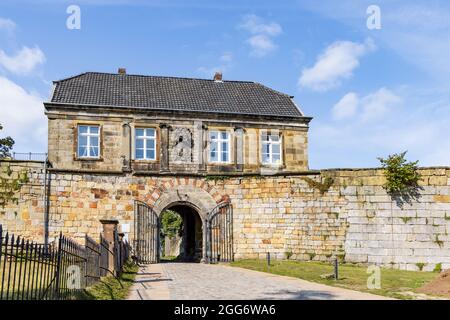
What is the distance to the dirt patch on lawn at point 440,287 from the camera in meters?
11.1

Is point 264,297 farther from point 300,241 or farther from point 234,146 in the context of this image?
point 234,146

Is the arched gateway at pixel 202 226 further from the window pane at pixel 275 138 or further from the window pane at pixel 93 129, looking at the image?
the window pane at pixel 275 138

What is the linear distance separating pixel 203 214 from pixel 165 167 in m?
3.23

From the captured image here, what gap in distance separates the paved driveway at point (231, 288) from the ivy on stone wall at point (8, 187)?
8.72 m

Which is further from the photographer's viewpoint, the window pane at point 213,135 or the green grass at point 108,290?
the window pane at point 213,135

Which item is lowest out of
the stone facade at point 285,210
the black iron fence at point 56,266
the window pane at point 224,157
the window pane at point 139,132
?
the black iron fence at point 56,266

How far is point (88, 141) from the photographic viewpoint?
2448cm

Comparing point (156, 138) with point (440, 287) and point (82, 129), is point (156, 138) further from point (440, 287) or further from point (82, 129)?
point (440, 287)

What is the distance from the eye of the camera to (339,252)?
2033 centimetres

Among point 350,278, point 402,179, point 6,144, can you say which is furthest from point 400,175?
point 6,144

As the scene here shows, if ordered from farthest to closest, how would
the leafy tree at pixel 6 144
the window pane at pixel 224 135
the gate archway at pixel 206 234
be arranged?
1. the leafy tree at pixel 6 144
2. the window pane at pixel 224 135
3. the gate archway at pixel 206 234

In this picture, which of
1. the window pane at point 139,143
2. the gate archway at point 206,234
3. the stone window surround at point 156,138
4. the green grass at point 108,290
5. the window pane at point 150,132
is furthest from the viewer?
the window pane at point 150,132

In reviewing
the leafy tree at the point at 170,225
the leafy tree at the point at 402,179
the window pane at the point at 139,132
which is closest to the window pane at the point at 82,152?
the window pane at the point at 139,132
